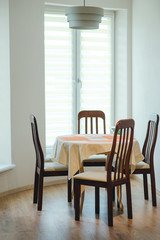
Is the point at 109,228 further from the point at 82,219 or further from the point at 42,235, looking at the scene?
the point at 42,235

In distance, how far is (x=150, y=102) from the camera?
4.82m

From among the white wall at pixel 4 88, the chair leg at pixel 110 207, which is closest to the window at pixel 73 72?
the white wall at pixel 4 88

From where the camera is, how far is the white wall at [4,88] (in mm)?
4660

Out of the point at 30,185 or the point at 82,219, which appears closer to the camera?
the point at 82,219

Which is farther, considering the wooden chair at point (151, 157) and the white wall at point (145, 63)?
the white wall at point (145, 63)

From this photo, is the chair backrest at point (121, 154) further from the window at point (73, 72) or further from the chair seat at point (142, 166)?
the window at point (73, 72)

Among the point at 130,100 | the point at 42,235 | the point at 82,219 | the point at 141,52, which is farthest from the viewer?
the point at 130,100

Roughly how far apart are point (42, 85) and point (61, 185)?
1.27m

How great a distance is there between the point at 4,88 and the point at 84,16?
1.53m

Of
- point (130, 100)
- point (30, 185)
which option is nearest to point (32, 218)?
point (30, 185)

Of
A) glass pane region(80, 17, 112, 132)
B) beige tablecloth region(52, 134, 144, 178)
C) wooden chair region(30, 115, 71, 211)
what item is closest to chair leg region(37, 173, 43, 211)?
wooden chair region(30, 115, 71, 211)

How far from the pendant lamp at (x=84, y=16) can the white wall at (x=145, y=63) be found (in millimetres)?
1135

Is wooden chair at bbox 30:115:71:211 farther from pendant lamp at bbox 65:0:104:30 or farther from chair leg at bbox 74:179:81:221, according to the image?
pendant lamp at bbox 65:0:104:30

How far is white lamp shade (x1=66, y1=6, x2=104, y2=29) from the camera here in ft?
12.0
